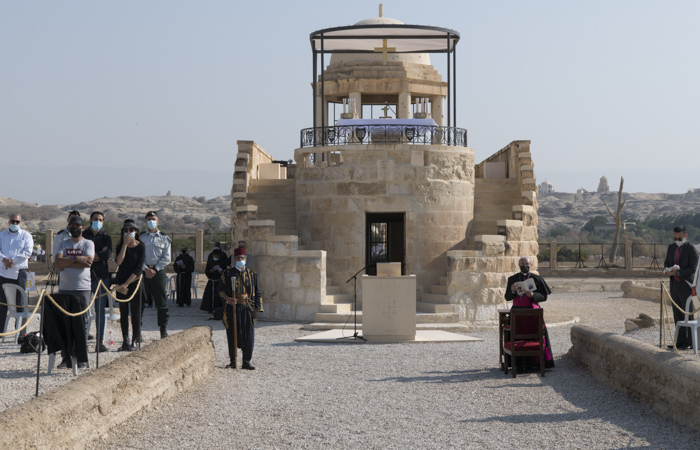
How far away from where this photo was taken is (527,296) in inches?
417

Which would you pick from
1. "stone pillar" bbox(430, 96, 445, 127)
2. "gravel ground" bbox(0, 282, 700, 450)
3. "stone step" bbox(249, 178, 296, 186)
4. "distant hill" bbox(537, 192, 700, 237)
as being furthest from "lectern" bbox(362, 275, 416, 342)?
"distant hill" bbox(537, 192, 700, 237)

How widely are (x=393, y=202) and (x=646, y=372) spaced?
9.39 meters

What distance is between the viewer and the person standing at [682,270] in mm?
11523

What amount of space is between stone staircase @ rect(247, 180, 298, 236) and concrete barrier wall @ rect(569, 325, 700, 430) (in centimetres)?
879

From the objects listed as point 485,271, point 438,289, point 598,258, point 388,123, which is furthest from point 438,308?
point 598,258

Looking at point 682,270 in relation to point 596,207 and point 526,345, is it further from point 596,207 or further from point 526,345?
point 596,207

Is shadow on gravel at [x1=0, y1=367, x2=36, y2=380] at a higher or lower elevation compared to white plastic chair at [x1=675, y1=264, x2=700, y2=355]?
lower

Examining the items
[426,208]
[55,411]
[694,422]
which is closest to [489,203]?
[426,208]

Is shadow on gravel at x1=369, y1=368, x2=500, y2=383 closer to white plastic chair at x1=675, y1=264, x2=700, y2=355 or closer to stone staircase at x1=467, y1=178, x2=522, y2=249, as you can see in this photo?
white plastic chair at x1=675, y1=264, x2=700, y2=355

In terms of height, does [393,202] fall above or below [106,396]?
above

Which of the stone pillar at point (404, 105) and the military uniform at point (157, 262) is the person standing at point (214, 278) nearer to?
the military uniform at point (157, 262)

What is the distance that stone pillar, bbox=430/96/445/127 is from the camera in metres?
23.1

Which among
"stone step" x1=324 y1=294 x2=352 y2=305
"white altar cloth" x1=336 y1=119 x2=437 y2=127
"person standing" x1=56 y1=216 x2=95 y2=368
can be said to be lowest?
"stone step" x1=324 y1=294 x2=352 y2=305

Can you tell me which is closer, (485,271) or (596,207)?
(485,271)
